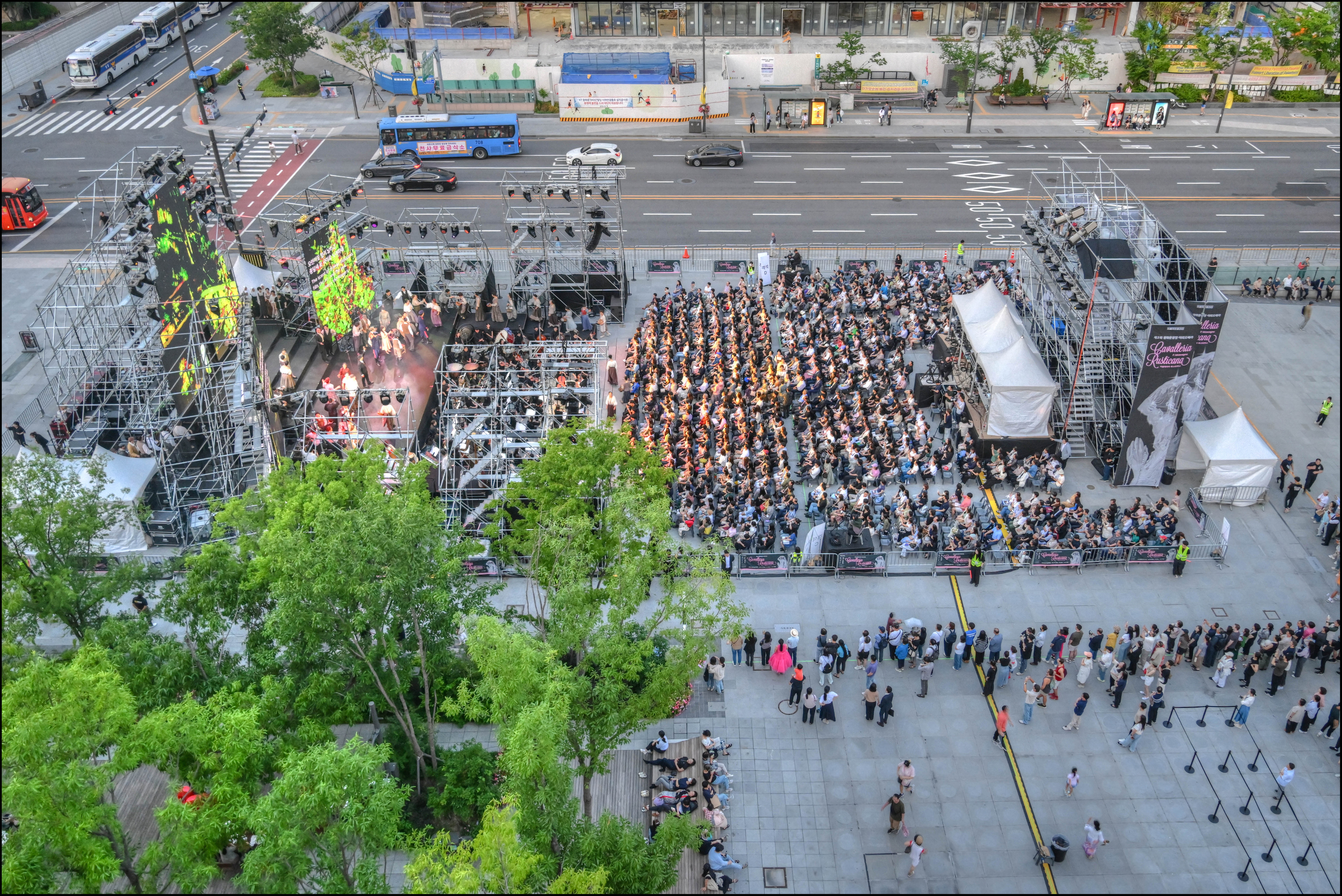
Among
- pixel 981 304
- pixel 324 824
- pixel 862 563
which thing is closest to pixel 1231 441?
pixel 981 304

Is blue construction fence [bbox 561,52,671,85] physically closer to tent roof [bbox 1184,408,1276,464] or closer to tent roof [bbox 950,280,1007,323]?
tent roof [bbox 950,280,1007,323]

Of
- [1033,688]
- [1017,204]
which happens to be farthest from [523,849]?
[1017,204]

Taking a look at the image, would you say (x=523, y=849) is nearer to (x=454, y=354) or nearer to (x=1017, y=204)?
(x=454, y=354)

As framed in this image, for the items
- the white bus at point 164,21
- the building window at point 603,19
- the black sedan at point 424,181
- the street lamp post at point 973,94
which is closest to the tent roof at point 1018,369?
the street lamp post at point 973,94

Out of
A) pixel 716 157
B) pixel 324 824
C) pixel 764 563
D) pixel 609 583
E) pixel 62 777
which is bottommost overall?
pixel 764 563

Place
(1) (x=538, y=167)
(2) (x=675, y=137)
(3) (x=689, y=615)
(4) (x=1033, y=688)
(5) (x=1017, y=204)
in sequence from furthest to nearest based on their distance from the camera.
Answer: (2) (x=675, y=137) < (1) (x=538, y=167) < (5) (x=1017, y=204) < (4) (x=1033, y=688) < (3) (x=689, y=615)

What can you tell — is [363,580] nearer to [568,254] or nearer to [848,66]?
[568,254]

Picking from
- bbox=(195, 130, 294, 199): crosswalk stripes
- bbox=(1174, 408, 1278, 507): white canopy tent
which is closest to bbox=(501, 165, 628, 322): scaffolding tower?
bbox=(195, 130, 294, 199): crosswalk stripes

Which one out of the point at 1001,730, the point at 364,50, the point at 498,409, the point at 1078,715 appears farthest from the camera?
the point at 364,50
